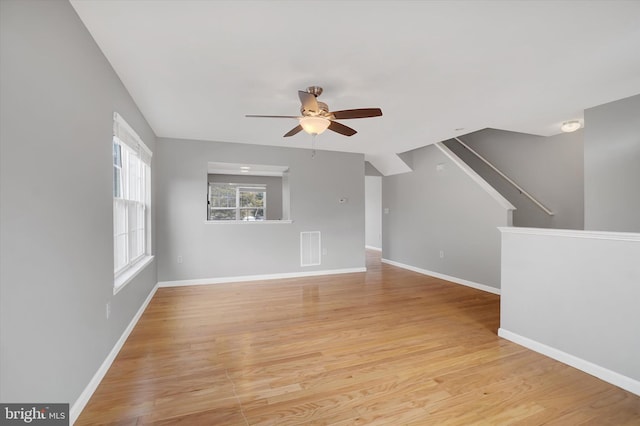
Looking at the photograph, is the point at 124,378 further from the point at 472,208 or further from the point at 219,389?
the point at 472,208

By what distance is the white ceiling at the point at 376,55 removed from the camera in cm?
177

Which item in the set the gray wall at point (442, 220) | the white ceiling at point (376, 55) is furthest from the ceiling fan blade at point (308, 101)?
the gray wall at point (442, 220)

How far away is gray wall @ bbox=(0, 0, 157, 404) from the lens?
1206mm

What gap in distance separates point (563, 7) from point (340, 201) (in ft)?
14.6

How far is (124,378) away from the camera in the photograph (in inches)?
86.0

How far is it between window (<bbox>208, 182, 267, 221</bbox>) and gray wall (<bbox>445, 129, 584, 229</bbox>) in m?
5.84

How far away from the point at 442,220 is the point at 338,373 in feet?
13.2

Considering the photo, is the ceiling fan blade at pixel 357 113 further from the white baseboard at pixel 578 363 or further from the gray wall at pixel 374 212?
the gray wall at pixel 374 212

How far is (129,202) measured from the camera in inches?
126

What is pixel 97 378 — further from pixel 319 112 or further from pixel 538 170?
pixel 538 170

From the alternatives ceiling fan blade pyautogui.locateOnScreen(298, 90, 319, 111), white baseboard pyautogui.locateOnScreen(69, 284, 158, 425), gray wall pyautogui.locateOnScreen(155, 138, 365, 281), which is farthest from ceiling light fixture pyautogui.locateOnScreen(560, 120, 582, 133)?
white baseboard pyautogui.locateOnScreen(69, 284, 158, 425)

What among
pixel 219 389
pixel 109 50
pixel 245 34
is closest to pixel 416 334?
pixel 219 389

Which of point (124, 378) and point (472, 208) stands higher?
point (472, 208)

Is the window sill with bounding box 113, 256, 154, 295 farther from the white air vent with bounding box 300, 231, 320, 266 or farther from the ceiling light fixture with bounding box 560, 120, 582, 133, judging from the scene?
the ceiling light fixture with bounding box 560, 120, 582, 133
